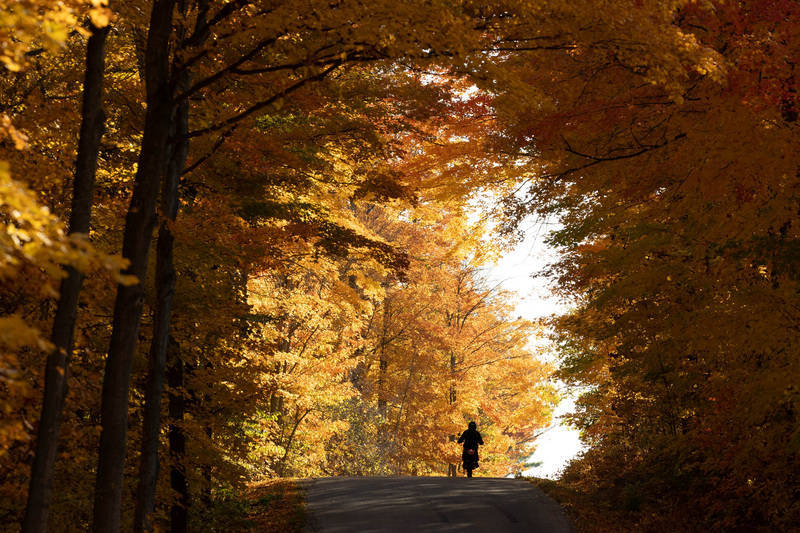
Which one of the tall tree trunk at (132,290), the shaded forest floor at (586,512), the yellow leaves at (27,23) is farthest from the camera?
the shaded forest floor at (586,512)

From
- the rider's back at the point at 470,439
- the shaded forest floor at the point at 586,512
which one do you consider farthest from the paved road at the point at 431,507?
the rider's back at the point at 470,439

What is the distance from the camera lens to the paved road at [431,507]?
1159cm

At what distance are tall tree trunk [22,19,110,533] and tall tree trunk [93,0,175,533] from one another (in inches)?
17.9

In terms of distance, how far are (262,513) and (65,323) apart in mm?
8355

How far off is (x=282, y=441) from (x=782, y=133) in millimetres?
18883

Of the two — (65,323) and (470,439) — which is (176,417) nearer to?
(65,323)

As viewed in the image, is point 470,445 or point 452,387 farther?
point 452,387

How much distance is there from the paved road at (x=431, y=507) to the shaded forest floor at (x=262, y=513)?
29 cm

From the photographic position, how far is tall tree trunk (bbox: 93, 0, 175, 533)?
708cm

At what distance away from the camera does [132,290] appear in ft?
23.5

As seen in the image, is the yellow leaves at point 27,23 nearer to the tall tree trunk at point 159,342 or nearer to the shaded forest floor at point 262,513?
the tall tree trunk at point 159,342

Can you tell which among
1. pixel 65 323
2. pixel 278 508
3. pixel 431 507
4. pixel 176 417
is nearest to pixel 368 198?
pixel 176 417

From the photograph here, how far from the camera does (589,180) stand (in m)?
12.0

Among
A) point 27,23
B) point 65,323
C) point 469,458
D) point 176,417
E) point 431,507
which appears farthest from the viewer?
point 469,458
